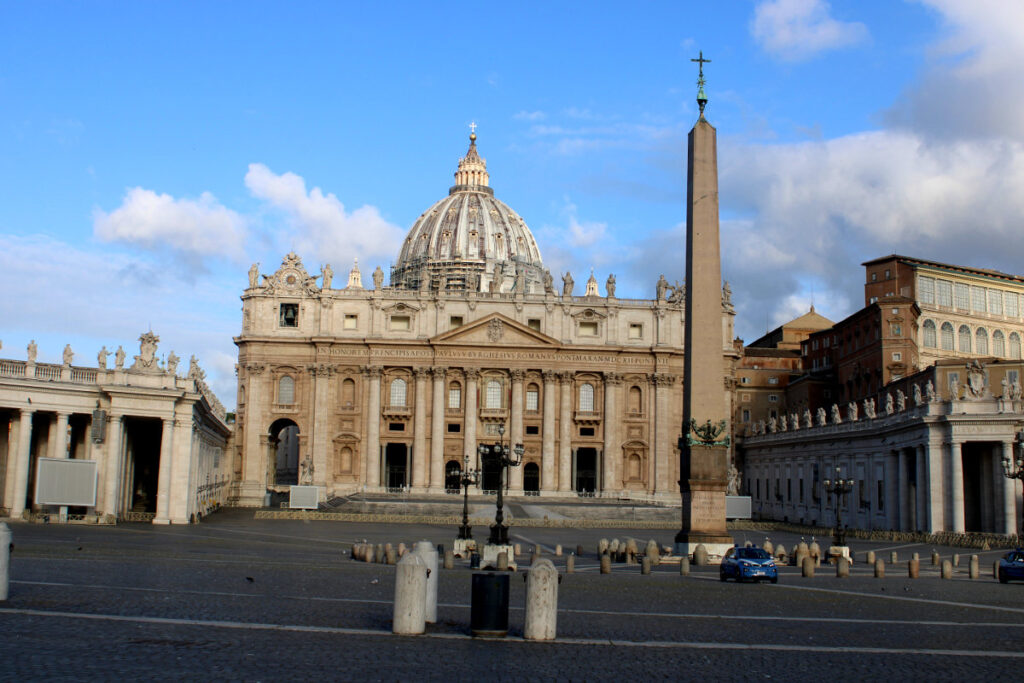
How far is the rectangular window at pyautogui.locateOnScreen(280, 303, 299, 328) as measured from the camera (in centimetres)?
8206

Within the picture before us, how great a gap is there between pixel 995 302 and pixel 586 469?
3107cm

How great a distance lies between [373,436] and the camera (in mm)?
80188

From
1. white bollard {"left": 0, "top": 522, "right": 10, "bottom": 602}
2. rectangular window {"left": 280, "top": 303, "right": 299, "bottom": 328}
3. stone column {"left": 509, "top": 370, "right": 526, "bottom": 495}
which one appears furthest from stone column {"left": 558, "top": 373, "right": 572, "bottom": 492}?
white bollard {"left": 0, "top": 522, "right": 10, "bottom": 602}

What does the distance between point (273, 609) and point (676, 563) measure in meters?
16.4

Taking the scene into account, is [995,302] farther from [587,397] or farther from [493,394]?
[493,394]

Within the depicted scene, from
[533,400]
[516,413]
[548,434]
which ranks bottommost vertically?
[548,434]

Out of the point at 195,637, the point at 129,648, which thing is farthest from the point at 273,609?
the point at 129,648

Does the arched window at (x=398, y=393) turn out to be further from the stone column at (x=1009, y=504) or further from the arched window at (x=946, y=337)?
the stone column at (x=1009, y=504)

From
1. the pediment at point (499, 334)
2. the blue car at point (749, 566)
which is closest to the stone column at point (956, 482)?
the blue car at point (749, 566)

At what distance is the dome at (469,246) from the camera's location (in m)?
119

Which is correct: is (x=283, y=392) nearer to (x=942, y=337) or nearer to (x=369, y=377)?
(x=369, y=377)

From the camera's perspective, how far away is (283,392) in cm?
8169

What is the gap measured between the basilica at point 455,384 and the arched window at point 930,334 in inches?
529

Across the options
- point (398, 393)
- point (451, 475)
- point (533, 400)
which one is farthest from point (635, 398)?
point (398, 393)
